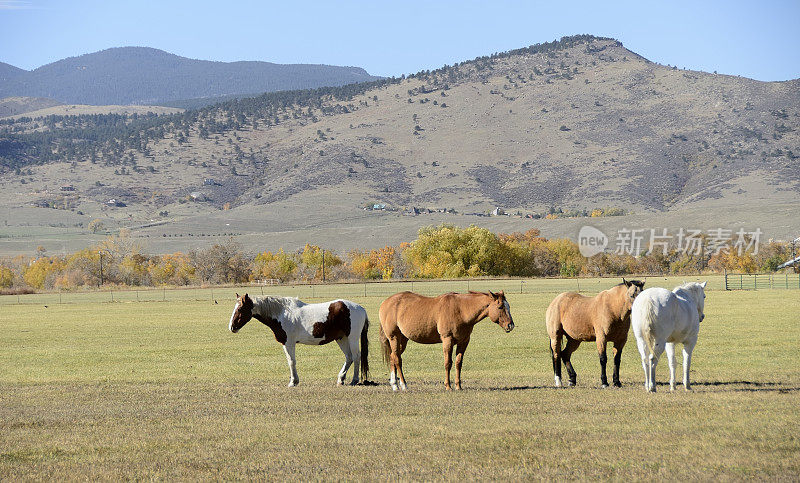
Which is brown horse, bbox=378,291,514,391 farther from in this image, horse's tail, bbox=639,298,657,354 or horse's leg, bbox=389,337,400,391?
horse's tail, bbox=639,298,657,354

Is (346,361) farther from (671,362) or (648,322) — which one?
(671,362)

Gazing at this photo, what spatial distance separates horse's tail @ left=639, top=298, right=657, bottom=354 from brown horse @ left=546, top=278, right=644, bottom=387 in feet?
2.37

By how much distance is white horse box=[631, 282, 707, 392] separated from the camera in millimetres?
15172

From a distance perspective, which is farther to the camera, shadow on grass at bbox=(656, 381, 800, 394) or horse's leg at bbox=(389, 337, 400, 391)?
horse's leg at bbox=(389, 337, 400, 391)

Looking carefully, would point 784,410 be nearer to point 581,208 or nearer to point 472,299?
point 472,299

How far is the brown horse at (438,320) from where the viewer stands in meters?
16.0

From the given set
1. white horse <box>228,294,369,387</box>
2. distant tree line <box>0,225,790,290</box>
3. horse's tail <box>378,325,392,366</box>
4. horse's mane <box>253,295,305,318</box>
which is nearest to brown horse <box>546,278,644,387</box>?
horse's tail <box>378,325,392,366</box>

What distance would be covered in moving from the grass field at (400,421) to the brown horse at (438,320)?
0.70 metres

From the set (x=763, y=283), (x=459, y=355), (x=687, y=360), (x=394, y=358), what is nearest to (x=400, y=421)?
(x=459, y=355)

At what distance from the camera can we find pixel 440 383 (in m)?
18.3

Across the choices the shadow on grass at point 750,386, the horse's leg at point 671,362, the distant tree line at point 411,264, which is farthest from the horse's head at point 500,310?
A: the distant tree line at point 411,264

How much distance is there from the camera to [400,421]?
1303cm

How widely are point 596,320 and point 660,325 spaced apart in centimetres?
152

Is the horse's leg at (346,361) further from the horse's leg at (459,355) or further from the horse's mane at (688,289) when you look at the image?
the horse's mane at (688,289)
